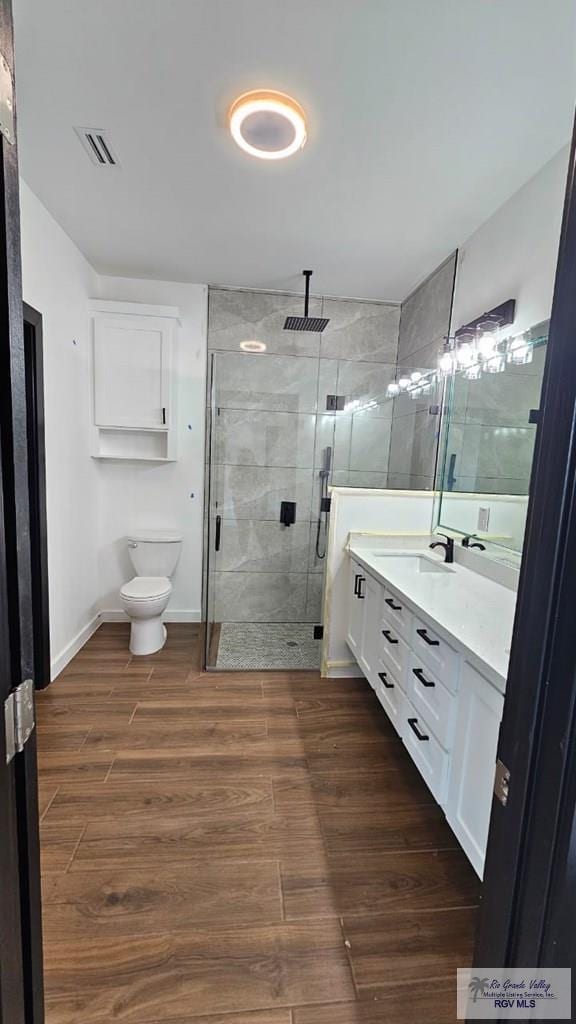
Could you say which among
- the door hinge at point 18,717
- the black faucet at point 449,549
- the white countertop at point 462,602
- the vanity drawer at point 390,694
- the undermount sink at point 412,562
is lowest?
the vanity drawer at point 390,694

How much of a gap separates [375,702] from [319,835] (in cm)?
98

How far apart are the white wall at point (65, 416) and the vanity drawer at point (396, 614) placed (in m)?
1.98

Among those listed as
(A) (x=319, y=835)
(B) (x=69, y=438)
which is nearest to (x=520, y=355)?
(A) (x=319, y=835)

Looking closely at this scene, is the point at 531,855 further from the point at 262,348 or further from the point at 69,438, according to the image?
the point at 262,348

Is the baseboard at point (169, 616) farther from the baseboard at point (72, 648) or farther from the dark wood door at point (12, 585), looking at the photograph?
the dark wood door at point (12, 585)

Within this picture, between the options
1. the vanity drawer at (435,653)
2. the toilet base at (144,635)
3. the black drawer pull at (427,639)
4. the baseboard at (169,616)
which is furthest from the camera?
the baseboard at (169,616)

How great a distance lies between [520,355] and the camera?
1964 millimetres

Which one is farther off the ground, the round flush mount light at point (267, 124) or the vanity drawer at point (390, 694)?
the round flush mount light at point (267, 124)

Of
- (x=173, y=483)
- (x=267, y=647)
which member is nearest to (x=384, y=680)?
(x=267, y=647)

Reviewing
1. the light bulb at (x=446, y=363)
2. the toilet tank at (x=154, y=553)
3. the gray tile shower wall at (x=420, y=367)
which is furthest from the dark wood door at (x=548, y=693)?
the toilet tank at (x=154, y=553)

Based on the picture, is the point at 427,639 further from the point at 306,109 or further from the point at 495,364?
the point at 306,109

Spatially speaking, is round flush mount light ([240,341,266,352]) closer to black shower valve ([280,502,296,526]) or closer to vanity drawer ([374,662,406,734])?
black shower valve ([280,502,296,526])

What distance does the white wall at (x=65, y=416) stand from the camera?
2346 millimetres

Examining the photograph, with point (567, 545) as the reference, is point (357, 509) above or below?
below
